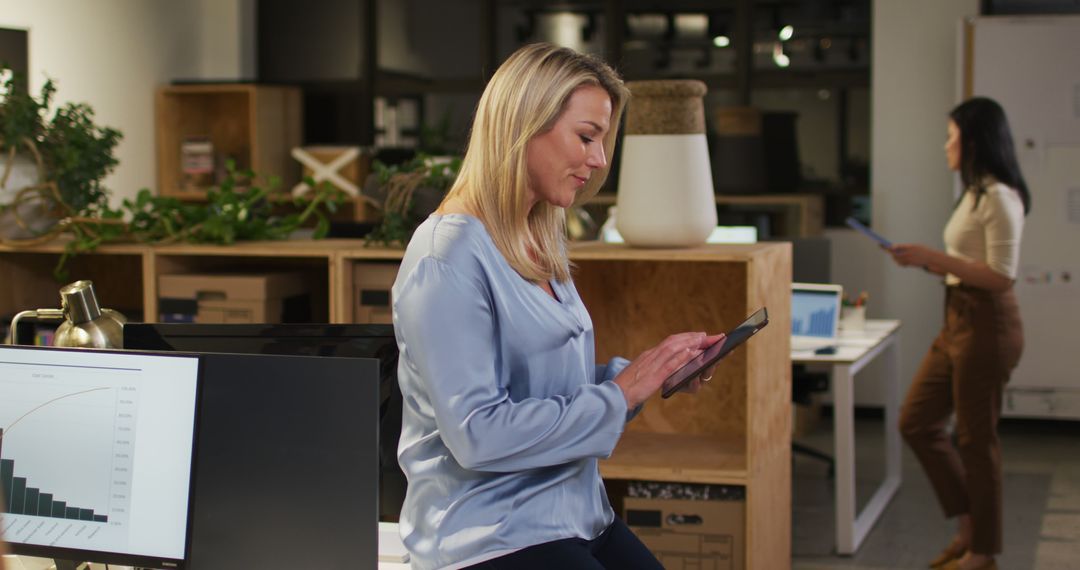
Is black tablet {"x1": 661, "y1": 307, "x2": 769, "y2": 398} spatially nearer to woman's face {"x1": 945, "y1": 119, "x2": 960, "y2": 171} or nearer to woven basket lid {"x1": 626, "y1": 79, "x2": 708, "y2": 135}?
woven basket lid {"x1": 626, "y1": 79, "x2": 708, "y2": 135}

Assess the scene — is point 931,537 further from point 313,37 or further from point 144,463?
point 313,37

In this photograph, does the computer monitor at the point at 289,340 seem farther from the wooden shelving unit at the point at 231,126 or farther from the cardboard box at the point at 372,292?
the wooden shelving unit at the point at 231,126

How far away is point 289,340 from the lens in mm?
1882

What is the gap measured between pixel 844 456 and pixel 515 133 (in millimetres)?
2847

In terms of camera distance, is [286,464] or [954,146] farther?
[954,146]

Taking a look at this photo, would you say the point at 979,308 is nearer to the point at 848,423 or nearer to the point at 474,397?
the point at 848,423

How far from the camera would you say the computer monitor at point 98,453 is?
1.57m

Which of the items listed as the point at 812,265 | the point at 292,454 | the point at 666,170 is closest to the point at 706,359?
the point at 292,454

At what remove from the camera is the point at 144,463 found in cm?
158

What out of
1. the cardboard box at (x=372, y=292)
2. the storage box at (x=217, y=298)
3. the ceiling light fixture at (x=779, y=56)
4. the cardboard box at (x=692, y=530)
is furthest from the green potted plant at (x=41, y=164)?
the ceiling light fixture at (x=779, y=56)

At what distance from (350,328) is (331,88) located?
5890 millimetres

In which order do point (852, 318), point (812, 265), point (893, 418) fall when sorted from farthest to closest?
point (812, 265), point (893, 418), point (852, 318)

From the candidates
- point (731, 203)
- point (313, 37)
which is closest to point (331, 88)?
point (313, 37)

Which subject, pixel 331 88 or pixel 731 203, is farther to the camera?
pixel 331 88
